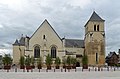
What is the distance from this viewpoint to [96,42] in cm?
9300

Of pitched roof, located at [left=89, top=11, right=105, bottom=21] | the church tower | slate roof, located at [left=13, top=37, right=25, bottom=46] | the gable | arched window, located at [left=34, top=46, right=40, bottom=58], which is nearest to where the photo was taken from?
arched window, located at [left=34, top=46, right=40, bottom=58]

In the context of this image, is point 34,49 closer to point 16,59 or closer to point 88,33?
point 16,59

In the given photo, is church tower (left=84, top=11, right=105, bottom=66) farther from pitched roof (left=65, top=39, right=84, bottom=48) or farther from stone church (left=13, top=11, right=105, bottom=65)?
pitched roof (left=65, top=39, right=84, bottom=48)

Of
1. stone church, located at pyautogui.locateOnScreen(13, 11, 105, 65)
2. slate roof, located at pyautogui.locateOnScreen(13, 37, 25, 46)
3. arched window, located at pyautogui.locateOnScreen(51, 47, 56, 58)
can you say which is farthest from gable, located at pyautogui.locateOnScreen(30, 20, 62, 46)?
slate roof, located at pyautogui.locateOnScreen(13, 37, 25, 46)

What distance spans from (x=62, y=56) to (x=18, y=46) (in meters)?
16.9

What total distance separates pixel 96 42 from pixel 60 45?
1424cm

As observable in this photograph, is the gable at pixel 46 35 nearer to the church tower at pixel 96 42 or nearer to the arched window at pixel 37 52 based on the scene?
the arched window at pixel 37 52

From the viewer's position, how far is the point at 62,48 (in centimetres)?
8725

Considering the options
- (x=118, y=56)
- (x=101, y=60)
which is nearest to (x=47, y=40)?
(x=101, y=60)

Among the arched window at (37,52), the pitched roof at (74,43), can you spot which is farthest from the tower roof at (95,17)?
the arched window at (37,52)

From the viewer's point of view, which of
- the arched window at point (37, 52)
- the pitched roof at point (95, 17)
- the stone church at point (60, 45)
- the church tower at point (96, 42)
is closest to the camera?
the arched window at point (37, 52)

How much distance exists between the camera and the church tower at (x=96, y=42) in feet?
302

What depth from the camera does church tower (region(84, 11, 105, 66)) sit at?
302 ft

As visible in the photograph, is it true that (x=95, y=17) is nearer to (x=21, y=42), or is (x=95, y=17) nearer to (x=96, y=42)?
(x=96, y=42)
